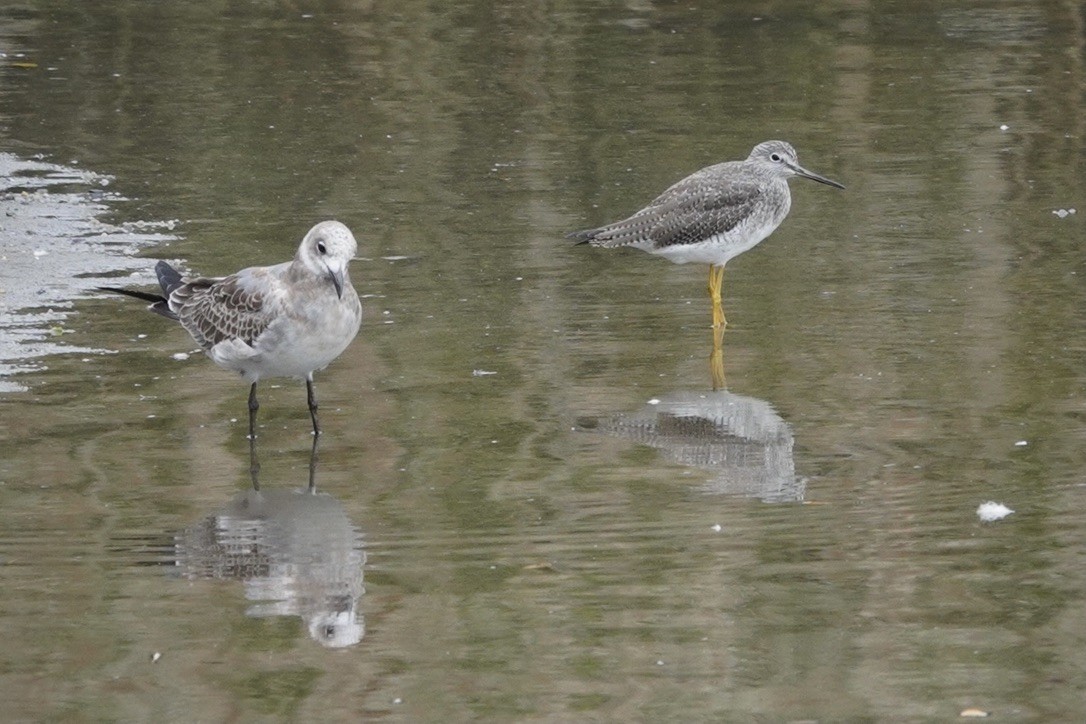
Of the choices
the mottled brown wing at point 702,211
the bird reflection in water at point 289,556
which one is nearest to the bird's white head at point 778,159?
the mottled brown wing at point 702,211

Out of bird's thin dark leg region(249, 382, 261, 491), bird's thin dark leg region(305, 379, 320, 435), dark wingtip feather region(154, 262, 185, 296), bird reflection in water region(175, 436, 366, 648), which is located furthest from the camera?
dark wingtip feather region(154, 262, 185, 296)

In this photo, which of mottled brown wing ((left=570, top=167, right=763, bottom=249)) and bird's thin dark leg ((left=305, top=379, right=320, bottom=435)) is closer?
bird's thin dark leg ((left=305, top=379, right=320, bottom=435))

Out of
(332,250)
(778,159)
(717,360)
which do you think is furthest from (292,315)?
(778,159)

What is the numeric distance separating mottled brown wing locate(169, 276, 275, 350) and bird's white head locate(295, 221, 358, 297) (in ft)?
1.08

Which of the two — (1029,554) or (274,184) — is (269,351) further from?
(274,184)

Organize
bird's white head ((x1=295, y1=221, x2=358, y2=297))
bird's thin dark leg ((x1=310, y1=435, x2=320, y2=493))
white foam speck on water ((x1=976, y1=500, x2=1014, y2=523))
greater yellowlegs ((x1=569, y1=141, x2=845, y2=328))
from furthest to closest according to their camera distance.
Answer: greater yellowlegs ((x1=569, y1=141, x2=845, y2=328)) → bird's white head ((x1=295, y1=221, x2=358, y2=297)) → bird's thin dark leg ((x1=310, y1=435, x2=320, y2=493)) → white foam speck on water ((x1=976, y1=500, x2=1014, y2=523))

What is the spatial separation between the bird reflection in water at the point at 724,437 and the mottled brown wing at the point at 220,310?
1.67 metres

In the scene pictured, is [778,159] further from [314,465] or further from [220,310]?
[314,465]

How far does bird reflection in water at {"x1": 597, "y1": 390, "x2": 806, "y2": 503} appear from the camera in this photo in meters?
8.55

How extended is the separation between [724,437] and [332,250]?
1.99 metres

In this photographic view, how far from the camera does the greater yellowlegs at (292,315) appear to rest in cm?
888

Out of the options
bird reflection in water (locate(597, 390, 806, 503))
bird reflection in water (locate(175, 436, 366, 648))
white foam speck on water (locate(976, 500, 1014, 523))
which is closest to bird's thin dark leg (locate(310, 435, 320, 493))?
bird reflection in water (locate(175, 436, 366, 648))

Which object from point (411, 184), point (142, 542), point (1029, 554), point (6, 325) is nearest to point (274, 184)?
point (411, 184)

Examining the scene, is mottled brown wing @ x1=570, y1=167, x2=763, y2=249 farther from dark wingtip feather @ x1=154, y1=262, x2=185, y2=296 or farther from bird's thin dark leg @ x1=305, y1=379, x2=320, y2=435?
bird's thin dark leg @ x1=305, y1=379, x2=320, y2=435
